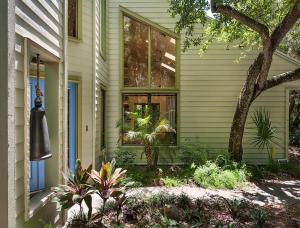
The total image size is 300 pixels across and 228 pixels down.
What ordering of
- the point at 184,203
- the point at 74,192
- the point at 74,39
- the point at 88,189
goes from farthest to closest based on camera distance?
the point at 74,39
the point at 184,203
the point at 88,189
the point at 74,192

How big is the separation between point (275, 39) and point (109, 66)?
492 cm

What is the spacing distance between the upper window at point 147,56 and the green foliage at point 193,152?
1.93 meters

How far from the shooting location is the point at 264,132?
33.1 ft

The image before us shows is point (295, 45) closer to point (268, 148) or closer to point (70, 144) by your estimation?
point (268, 148)

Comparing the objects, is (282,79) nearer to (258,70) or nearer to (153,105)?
(258,70)

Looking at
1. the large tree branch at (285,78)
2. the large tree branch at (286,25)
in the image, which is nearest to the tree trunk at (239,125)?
the large tree branch at (285,78)

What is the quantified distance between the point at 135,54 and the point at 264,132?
463cm

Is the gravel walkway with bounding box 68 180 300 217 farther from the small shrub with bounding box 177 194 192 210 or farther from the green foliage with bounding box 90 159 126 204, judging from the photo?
the green foliage with bounding box 90 159 126 204

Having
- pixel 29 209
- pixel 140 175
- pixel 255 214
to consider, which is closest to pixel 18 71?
pixel 29 209

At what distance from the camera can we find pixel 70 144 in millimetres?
7137

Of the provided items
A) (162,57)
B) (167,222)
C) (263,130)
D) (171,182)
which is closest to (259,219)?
(167,222)

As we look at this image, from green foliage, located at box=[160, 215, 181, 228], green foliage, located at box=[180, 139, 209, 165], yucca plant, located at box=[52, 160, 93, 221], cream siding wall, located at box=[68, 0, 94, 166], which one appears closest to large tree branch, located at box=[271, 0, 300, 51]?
green foliage, located at box=[180, 139, 209, 165]

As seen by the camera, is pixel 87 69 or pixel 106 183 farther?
pixel 87 69

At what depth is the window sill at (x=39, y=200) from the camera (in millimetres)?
3551
